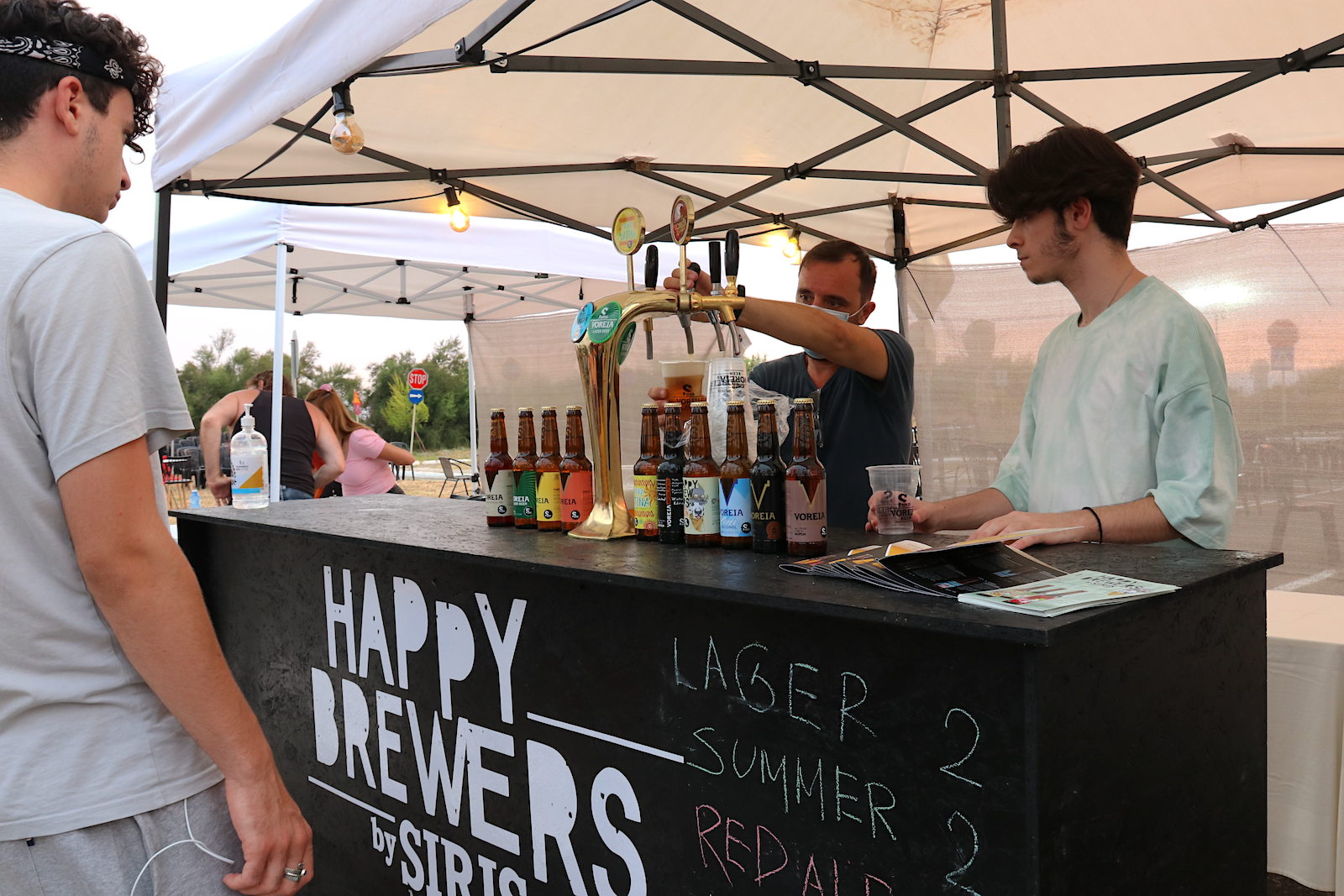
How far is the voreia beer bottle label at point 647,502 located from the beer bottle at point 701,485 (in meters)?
0.13

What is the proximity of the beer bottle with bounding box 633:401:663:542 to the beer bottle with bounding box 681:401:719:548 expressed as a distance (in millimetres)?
121

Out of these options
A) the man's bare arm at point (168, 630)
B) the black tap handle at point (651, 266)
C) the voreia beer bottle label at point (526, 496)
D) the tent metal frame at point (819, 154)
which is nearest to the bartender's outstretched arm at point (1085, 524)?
the black tap handle at point (651, 266)

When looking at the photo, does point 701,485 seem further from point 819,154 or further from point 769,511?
point 819,154

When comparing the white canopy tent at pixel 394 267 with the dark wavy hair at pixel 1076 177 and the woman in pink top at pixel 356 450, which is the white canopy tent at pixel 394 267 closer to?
the woman in pink top at pixel 356 450

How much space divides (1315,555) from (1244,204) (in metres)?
2.01

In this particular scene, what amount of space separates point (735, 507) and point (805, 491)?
162 mm

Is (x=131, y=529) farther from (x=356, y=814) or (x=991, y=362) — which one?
(x=991, y=362)

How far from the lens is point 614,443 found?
1900 millimetres

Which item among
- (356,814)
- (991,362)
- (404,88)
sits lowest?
(356,814)

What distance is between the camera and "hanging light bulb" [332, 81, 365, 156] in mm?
2826

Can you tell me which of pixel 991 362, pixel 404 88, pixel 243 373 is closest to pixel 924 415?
pixel 991 362

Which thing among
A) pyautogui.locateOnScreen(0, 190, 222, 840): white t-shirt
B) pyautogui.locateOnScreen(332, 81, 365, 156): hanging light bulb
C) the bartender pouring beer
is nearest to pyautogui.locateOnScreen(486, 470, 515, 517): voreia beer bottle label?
the bartender pouring beer

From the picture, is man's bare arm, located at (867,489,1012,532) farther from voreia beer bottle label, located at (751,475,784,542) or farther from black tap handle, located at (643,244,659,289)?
black tap handle, located at (643,244,659,289)

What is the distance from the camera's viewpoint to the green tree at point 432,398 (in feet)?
102
